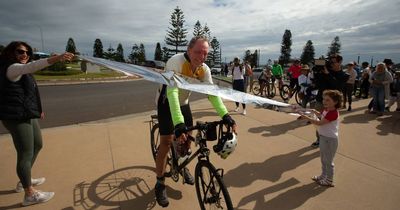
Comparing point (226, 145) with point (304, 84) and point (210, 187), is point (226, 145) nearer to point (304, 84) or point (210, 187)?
point (210, 187)

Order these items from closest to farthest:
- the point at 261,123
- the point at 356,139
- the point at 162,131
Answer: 1. the point at 162,131
2. the point at 356,139
3. the point at 261,123

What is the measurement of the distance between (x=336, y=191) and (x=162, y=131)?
257 cm

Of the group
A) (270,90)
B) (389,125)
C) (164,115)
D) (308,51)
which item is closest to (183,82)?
(164,115)

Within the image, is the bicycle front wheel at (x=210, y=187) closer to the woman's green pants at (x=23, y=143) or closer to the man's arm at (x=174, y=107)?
the man's arm at (x=174, y=107)

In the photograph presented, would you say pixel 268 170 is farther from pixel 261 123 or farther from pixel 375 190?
pixel 261 123

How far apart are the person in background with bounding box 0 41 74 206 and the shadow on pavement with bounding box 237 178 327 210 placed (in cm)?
266

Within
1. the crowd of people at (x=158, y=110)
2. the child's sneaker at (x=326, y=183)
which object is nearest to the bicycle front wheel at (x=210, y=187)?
the crowd of people at (x=158, y=110)

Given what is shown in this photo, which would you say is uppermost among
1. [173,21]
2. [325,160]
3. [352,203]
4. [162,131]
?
[173,21]

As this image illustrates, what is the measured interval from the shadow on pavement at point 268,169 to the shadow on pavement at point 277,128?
1300 millimetres

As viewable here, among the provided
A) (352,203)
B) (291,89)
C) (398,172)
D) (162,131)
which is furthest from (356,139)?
(291,89)

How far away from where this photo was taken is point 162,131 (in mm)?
3426

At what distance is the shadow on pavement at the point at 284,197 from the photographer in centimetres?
347

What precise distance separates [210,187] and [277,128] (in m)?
4.54

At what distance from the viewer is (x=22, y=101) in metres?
3.24
